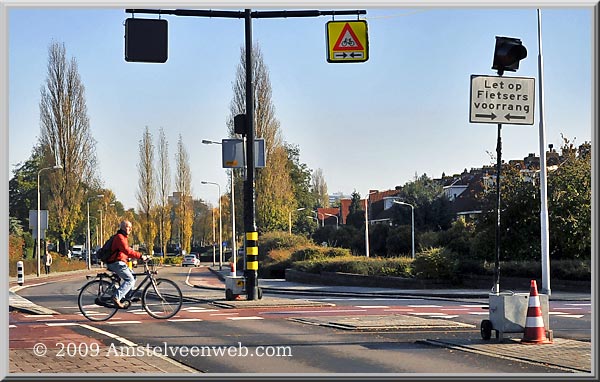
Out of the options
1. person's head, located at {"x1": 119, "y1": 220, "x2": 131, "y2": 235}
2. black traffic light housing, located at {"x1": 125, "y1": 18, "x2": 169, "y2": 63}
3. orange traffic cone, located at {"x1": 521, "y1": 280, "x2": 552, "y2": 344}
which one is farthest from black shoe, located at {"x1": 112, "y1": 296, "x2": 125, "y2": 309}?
orange traffic cone, located at {"x1": 521, "y1": 280, "x2": 552, "y2": 344}

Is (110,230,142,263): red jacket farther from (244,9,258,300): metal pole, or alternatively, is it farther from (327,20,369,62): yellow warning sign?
(244,9,258,300): metal pole

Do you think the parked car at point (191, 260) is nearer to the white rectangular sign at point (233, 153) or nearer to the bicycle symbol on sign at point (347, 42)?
the white rectangular sign at point (233, 153)

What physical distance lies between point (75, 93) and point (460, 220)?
65.4 ft

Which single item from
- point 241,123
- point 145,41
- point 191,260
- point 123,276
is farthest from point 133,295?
point 191,260

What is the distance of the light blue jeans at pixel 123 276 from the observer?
12870 mm

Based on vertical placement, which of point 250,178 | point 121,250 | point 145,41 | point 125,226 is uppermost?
point 145,41

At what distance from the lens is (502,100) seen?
1073cm

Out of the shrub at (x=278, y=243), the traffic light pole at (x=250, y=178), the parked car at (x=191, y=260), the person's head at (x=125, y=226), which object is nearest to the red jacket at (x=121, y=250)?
the person's head at (x=125, y=226)

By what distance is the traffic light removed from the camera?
11.0m

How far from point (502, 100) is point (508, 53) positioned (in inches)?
27.2

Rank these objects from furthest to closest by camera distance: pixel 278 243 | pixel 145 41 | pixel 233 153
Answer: pixel 278 243
pixel 233 153
pixel 145 41

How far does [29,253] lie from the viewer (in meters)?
61.7

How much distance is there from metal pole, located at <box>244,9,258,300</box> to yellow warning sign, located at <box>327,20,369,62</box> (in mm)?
3236

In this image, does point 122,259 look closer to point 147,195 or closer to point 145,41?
point 145,41
